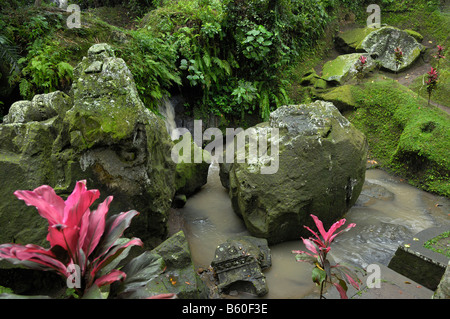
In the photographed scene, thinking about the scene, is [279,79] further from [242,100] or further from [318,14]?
[318,14]

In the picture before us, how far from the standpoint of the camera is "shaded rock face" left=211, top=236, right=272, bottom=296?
11.0 ft

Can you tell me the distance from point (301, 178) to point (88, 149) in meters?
2.63

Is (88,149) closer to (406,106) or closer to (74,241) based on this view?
(74,241)

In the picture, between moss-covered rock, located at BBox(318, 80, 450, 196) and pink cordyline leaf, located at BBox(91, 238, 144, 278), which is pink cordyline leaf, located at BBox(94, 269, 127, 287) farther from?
moss-covered rock, located at BBox(318, 80, 450, 196)

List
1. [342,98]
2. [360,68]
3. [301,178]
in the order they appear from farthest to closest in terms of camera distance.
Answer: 1. [360,68]
2. [342,98]
3. [301,178]

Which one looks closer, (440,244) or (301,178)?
(440,244)

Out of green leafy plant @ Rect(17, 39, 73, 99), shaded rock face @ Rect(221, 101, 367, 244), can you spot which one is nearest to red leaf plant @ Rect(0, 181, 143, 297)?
shaded rock face @ Rect(221, 101, 367, 244)

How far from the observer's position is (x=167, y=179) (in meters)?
4.25

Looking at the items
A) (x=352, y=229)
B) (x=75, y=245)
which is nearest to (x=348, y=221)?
(x=352, y=229)

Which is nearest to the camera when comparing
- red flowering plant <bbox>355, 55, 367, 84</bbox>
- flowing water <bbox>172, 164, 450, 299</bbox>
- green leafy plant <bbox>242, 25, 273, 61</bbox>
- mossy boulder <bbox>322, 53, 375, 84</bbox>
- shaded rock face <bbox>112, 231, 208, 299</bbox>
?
shaded rock face <bbox>112, 231, 208, 299</bbox>

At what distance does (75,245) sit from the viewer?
1833mm

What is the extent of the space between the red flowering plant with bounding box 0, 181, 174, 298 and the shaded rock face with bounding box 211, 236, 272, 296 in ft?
5.64

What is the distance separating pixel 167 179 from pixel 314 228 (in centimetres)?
214
